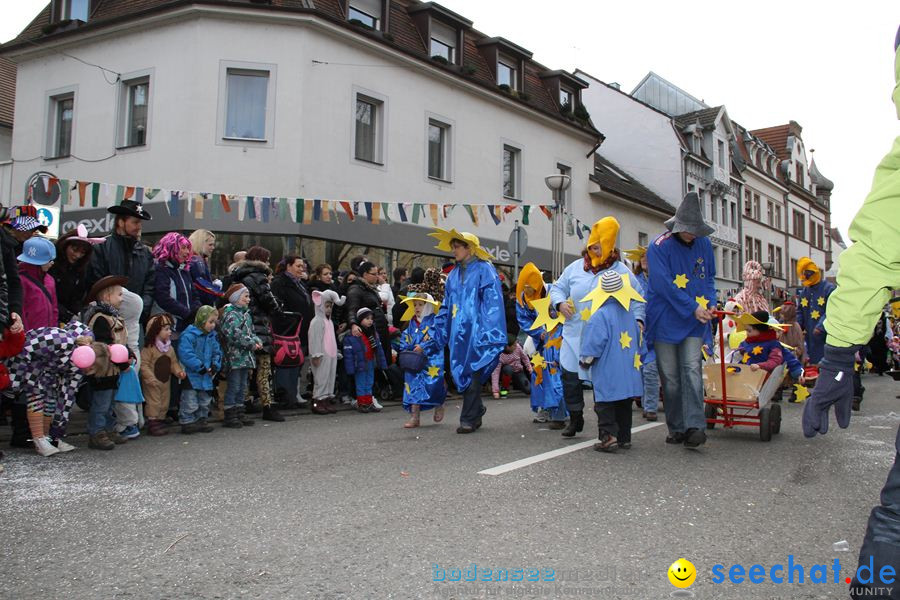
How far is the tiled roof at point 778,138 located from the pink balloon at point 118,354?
58.2 meters

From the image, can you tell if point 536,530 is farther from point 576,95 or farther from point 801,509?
point 576,95

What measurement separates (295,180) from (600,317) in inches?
490

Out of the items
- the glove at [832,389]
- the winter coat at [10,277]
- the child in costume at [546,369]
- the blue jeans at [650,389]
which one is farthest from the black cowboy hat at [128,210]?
the glove at [832,389]

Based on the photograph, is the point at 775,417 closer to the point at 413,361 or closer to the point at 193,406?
the point at 413,361

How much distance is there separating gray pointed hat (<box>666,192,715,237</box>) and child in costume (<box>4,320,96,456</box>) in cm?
506

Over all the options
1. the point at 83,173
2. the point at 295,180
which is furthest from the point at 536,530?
the point at 83,173

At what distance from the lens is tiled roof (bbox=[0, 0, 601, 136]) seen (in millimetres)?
17750

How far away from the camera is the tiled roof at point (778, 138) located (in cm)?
5784

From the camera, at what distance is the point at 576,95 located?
28.8 meters

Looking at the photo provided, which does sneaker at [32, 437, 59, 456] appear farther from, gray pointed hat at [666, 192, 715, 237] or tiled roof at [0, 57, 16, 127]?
tiled roof at [0, 57, 16, 127]

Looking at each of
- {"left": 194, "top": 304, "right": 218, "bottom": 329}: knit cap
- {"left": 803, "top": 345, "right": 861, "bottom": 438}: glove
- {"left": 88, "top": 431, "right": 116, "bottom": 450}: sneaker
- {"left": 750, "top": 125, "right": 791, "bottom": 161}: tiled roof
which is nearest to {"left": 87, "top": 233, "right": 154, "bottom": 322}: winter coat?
{"left": 194, "top": 304, "right": 218, "bottom": 329}: knit cap

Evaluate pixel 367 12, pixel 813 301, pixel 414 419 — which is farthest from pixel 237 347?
pixel 367 12

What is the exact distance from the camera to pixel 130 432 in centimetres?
718

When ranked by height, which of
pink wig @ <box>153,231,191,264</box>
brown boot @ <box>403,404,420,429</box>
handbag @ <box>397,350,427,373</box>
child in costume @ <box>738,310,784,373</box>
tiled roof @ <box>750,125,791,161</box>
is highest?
tiled roof @ <box>750,125,791,161</box>
